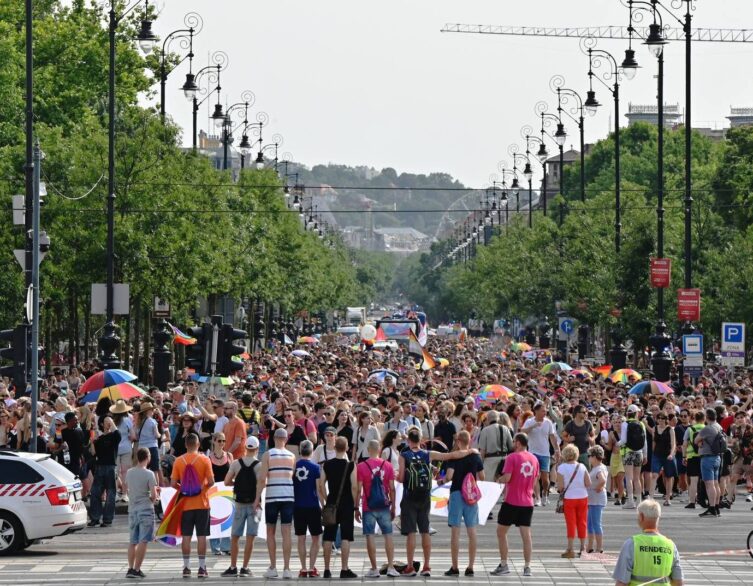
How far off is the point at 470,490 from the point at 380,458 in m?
1.07

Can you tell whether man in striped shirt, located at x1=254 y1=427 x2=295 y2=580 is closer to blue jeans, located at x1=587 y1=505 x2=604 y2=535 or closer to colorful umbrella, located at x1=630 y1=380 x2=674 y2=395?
blue jeans, located at x1=587 y1=505 x2=604 y2=535

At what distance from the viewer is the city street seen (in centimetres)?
1883

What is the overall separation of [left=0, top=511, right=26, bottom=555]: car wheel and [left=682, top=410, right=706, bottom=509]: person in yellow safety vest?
1059 centimetres

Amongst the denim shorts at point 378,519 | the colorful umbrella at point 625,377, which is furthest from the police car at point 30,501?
the colorful umbrella at point 625,377

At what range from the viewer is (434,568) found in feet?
65.2

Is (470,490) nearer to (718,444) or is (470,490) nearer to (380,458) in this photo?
(380,458)

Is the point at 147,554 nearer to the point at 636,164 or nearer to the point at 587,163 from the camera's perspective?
the point at 636,164

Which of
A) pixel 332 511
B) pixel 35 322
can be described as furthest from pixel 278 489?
pixel 35 322

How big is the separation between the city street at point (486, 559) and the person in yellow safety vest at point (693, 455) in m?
1.55

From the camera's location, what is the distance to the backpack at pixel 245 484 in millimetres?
18891

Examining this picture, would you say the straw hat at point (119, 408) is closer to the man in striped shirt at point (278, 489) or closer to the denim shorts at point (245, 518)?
the denim shorts at point (245, 518)

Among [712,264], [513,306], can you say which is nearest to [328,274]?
[513,306]

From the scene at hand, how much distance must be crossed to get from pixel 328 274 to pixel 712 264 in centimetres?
6788

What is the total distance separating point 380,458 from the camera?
19516 millimetres
